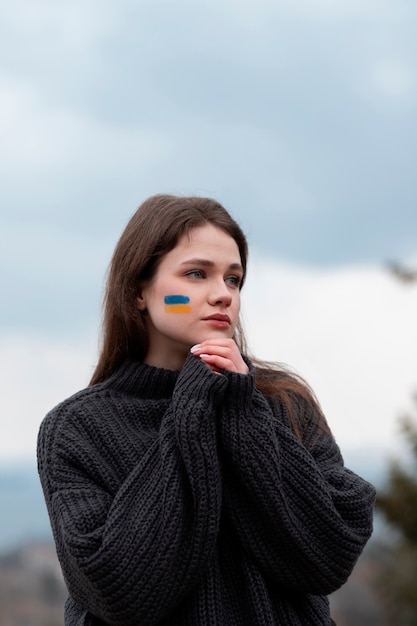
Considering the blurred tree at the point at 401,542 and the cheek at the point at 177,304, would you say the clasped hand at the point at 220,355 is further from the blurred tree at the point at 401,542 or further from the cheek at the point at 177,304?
the blurred tree at the point at 401,542

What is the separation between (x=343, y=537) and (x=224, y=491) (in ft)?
1.22

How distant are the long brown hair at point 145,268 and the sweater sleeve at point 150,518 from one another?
33 centimetres

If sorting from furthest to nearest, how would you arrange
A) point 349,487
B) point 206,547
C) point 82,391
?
point 82,391
point 349,487
point 206,547

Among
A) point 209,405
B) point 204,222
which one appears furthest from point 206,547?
point 204,222

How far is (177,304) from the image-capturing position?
315 cm

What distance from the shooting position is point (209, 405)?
9.80 feet

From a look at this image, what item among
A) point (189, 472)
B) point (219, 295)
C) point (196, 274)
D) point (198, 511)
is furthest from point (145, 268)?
point (198, 511)

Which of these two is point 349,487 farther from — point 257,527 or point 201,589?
point 201,589

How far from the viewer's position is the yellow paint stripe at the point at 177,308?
314cm

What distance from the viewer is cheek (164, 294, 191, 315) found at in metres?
3.14

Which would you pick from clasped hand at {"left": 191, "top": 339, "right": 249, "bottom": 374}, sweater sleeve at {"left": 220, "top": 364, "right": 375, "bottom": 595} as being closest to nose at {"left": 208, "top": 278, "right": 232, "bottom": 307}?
clasped hand at {"left": 191, "top": 339, "right": 249, "bottom": 374}

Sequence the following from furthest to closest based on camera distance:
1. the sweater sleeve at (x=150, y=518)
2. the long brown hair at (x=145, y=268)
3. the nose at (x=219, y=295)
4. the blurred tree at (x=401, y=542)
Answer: the blurred tree at (x=401, y=542), the long brown hair at (x=145, y=268), the nose at (x=219, y=295), the sweater sleeve at (x=150, y=518)

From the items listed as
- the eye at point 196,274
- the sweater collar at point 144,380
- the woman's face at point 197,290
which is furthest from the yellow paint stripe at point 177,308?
the sweater collar at point 144,380

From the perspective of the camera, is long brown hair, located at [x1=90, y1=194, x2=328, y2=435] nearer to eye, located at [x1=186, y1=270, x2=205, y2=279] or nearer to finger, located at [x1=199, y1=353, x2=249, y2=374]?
eye, located at [x1=186, y1=270, x2=205, y2=279]
